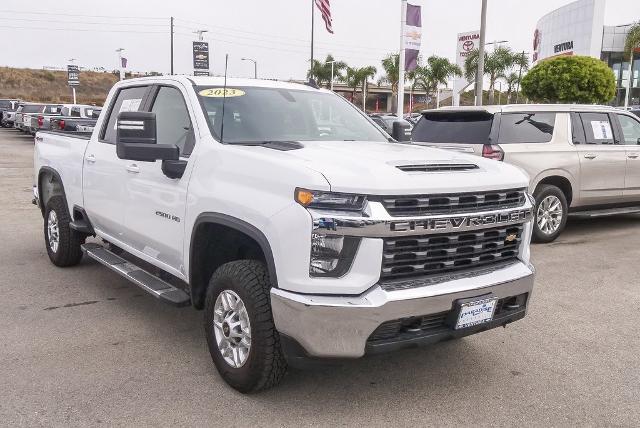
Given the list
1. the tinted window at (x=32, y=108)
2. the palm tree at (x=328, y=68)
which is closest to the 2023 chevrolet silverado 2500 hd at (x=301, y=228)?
the tinted window at (x=32, y=108)

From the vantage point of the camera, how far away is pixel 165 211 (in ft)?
13.6

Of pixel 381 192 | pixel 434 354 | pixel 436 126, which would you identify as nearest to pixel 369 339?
pixel 381 192

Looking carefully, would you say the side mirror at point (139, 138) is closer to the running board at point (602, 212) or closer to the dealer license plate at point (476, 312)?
the dealer license plate at point (476, 312)

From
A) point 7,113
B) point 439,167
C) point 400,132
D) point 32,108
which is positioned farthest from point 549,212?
point 7,113

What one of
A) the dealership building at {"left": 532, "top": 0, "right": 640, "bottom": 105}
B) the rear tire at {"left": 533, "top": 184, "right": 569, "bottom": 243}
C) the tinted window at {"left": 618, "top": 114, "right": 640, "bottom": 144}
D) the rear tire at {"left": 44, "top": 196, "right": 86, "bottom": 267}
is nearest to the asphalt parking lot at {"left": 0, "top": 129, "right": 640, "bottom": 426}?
the rear tire at {"left": 44, "top": 196, "right": 86, "bottom": 267}

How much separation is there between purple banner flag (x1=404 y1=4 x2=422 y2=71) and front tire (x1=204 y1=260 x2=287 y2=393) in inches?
726

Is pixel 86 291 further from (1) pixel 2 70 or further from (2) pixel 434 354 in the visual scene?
(1) pixel 2 70

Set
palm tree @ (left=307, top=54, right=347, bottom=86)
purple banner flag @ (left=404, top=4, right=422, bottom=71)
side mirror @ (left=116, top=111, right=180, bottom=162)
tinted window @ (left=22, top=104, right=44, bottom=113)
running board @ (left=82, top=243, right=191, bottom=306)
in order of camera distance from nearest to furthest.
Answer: side mirror @ (left=116, top=111, right=180, bottom=162), running board @ (left=82, top=243, right=191, bottom=306), purple banner flag @ (left=404, top=4, right=422, bottom=71), tinted window @ (left=22, top=104, right=44, bottom=113), palm tree @ (left=307, top=54, right=347, bottom=86)

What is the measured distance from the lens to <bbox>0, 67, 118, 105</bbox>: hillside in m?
90.8

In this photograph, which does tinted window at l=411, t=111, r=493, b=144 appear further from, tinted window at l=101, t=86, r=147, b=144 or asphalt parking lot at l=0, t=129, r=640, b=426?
tinted window at l=101, t=86, r=147, b=144

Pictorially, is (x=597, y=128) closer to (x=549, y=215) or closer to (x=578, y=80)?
(x=549, y=215)

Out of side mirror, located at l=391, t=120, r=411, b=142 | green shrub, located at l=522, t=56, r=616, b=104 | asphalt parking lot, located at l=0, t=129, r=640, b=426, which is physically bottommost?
asphalt parking lot, located at l=0, t=129, r=640, b=426

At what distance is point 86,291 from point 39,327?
37.9 inches

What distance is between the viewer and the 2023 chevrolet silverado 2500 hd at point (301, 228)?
3.03 metres
